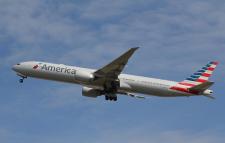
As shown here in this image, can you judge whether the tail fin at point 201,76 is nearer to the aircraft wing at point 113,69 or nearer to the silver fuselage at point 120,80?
the silver fuselage at point 120,80

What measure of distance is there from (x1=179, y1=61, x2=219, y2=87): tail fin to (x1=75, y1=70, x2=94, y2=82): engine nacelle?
13.1m

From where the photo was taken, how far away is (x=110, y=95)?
77.7 meters

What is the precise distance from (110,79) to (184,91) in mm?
10488

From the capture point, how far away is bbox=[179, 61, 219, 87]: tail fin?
75988mm

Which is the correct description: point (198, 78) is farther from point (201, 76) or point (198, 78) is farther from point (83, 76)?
point (83, 76)

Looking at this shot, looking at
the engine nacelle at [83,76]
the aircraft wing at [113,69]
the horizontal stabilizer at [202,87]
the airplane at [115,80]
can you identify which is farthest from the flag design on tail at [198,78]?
the engine nacelle at [83,76]

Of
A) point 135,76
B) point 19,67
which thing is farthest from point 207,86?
point 19,67

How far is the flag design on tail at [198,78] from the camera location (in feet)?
243

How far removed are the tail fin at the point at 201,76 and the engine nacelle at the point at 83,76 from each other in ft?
43.1

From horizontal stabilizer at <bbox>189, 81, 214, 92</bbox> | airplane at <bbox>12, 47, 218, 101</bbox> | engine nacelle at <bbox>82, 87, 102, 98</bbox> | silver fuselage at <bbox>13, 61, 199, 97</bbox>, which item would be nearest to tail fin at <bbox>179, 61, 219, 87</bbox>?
airplane at <bbox>12, 47, 218, 101</bbox>

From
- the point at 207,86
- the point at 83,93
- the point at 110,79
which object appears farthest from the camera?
the point at 83,93

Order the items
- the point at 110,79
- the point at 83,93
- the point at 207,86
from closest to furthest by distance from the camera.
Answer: the point at 207,86
the point at 110,79
the point at 83,93

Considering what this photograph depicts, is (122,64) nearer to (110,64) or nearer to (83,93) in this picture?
(110,64)

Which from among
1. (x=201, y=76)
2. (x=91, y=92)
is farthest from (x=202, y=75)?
(x=91, y=92)
